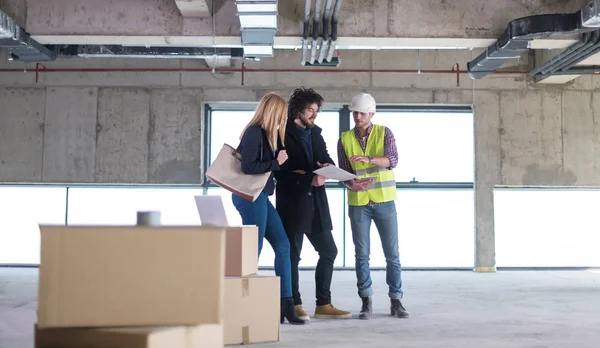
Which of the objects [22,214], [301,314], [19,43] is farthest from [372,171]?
[22,214]

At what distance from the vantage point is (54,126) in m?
9.45

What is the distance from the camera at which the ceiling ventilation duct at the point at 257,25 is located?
18.5 ft

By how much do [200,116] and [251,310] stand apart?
21.5 ft

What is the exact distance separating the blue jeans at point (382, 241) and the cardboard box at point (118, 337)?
271 centimetres

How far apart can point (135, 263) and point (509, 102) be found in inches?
349

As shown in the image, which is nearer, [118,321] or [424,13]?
[118,321]

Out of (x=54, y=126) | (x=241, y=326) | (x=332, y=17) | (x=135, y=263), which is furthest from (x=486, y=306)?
(x=54, y=126)

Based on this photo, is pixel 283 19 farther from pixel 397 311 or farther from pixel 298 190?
pixel 397 311

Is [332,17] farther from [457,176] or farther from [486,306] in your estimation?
[457,176]

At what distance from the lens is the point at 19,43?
21.4ft

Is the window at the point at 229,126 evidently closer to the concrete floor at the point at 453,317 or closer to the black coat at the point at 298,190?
the concrete floor at the point at 453,317

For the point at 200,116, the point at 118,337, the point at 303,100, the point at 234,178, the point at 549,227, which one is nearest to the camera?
the point at 118,337

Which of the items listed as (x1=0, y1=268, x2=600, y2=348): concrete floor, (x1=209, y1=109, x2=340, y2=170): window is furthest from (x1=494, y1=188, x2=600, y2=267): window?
(x1=209, y1=109, x2=340, y2=170): window

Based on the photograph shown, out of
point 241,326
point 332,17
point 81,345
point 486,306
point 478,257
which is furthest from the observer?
point 478,257
